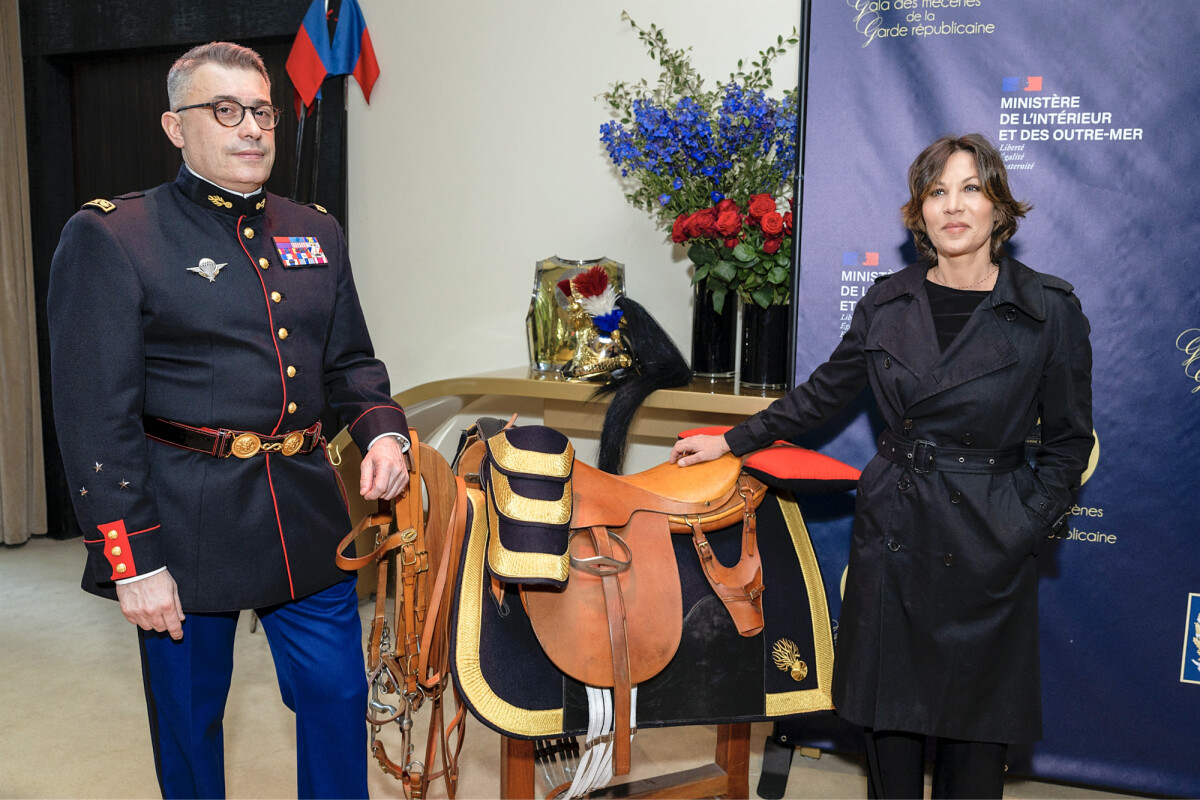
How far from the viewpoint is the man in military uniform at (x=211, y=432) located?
137cm

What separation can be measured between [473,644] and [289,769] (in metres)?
1.05

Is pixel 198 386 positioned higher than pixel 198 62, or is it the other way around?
pixel 198 62

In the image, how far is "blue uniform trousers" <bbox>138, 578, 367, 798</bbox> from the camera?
1501 mm

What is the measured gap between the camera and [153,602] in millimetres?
1398

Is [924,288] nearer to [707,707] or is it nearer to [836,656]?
[836,656]

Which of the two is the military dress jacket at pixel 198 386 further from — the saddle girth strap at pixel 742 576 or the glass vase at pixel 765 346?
the glass vase at pixel 765 346

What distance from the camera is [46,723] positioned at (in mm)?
2537

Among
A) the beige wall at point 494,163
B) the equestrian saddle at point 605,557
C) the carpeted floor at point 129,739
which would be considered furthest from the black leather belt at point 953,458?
the beige wall at point 494,163

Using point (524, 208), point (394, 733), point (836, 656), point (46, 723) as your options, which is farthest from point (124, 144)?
point (836, 656)

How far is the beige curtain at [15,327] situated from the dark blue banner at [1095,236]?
3.49m

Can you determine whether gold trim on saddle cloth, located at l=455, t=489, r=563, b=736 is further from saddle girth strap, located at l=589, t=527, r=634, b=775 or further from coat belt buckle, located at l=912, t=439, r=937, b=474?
coat belt buckle, located at l=912, t=439, r=937, b=474

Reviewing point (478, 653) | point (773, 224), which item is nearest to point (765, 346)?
point (773, 224)

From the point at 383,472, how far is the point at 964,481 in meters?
1.06

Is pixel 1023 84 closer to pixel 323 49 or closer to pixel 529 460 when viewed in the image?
pixel 529 460
